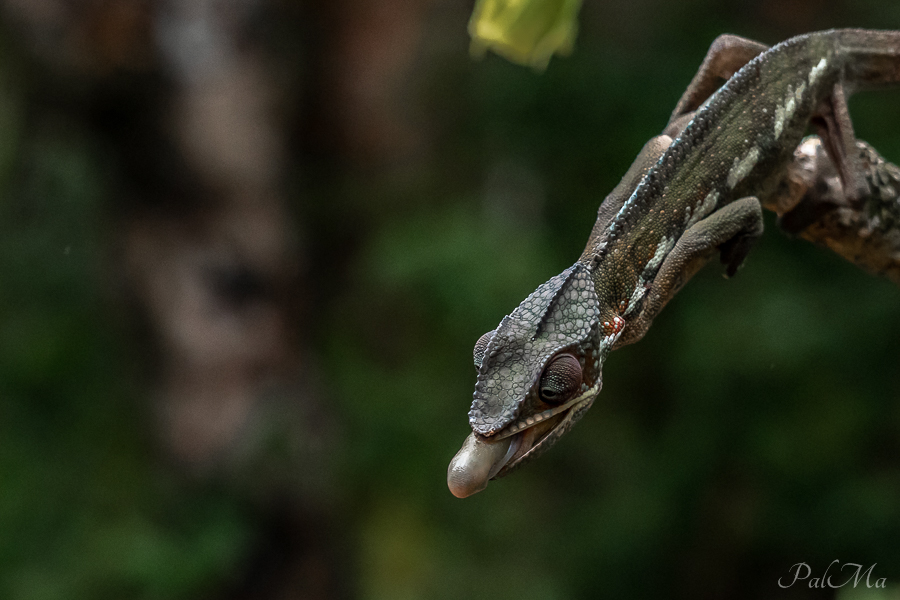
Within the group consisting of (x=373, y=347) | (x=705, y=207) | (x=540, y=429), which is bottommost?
(x=373, y=347)

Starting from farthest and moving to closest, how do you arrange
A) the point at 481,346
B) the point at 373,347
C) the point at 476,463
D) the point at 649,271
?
the point at 373,347 → the point at 649,271 → the point at 481,346 → the point at 476,463

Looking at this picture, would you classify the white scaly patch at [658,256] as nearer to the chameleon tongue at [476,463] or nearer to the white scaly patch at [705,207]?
the white scaly patch at [705,207]

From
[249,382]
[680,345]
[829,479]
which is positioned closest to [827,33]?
[680,345]

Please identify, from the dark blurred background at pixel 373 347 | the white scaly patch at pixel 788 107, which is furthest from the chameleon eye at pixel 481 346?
the dark blurred background at pixel 373 347

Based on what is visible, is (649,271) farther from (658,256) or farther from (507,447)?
(507,447)

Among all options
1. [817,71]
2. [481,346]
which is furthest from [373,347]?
[481,346]

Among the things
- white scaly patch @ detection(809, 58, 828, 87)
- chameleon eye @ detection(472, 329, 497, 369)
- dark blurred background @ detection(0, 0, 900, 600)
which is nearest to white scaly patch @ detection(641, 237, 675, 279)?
chameleon eye @ detection(472, 329, 497, 369)

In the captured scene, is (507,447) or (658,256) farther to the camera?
(658,256)
